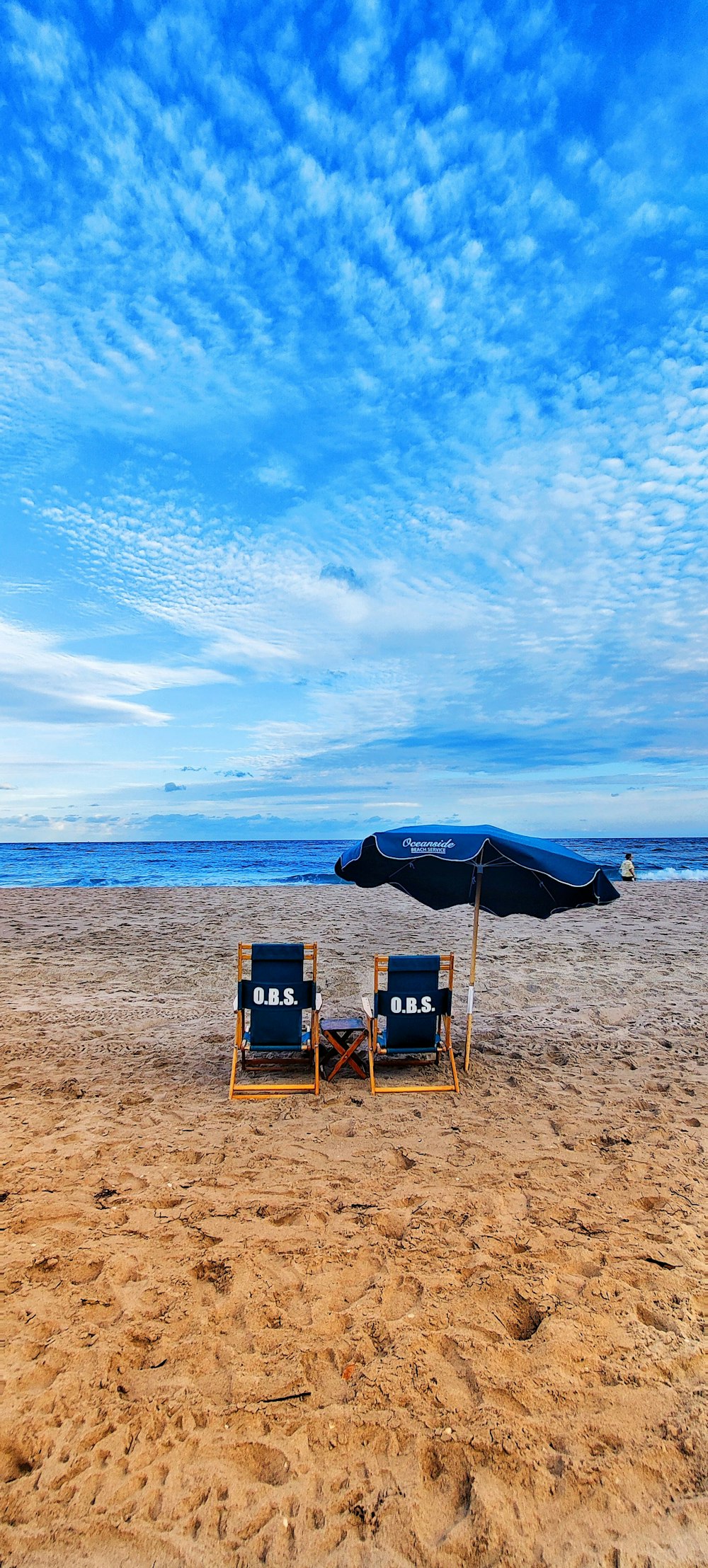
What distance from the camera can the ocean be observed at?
30766 mm

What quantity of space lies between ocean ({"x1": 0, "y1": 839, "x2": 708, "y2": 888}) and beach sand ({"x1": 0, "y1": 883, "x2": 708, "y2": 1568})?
56.7ft

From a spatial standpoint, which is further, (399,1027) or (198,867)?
(198,867)

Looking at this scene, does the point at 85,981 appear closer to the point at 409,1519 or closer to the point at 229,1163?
the point at 229,1163

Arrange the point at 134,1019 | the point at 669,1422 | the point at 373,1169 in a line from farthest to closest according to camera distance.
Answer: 1. the point at 134,1019
2. the point at 373,1169
3. the point at 669,1422

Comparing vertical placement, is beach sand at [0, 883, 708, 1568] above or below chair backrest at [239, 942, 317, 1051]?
below

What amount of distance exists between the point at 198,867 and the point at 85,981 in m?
29.0

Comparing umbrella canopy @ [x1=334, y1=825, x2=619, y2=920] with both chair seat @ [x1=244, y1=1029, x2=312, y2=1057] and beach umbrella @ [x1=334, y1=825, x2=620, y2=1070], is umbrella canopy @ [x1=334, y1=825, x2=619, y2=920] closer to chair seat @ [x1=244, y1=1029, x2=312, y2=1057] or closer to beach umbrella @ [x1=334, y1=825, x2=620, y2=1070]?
beach umbrella @ [x1=334, y1=825, x2=620, y2=1070]

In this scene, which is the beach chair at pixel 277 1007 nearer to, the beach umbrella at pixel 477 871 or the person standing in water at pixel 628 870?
the beach umbrella at pixel 477 871

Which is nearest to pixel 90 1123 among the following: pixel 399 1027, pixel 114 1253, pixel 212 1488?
pixel 114 1253

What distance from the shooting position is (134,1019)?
8.06 metres

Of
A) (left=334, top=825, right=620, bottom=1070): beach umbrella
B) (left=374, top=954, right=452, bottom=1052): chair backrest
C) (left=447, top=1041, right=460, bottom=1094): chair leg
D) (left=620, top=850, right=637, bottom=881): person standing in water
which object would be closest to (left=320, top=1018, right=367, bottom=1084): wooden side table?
(left=374, top=954, right=452, bottom=1052): chair backrest

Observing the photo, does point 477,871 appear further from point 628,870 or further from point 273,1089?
point 628,870

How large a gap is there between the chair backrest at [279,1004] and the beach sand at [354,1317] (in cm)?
53

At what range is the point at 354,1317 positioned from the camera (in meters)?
3.25
